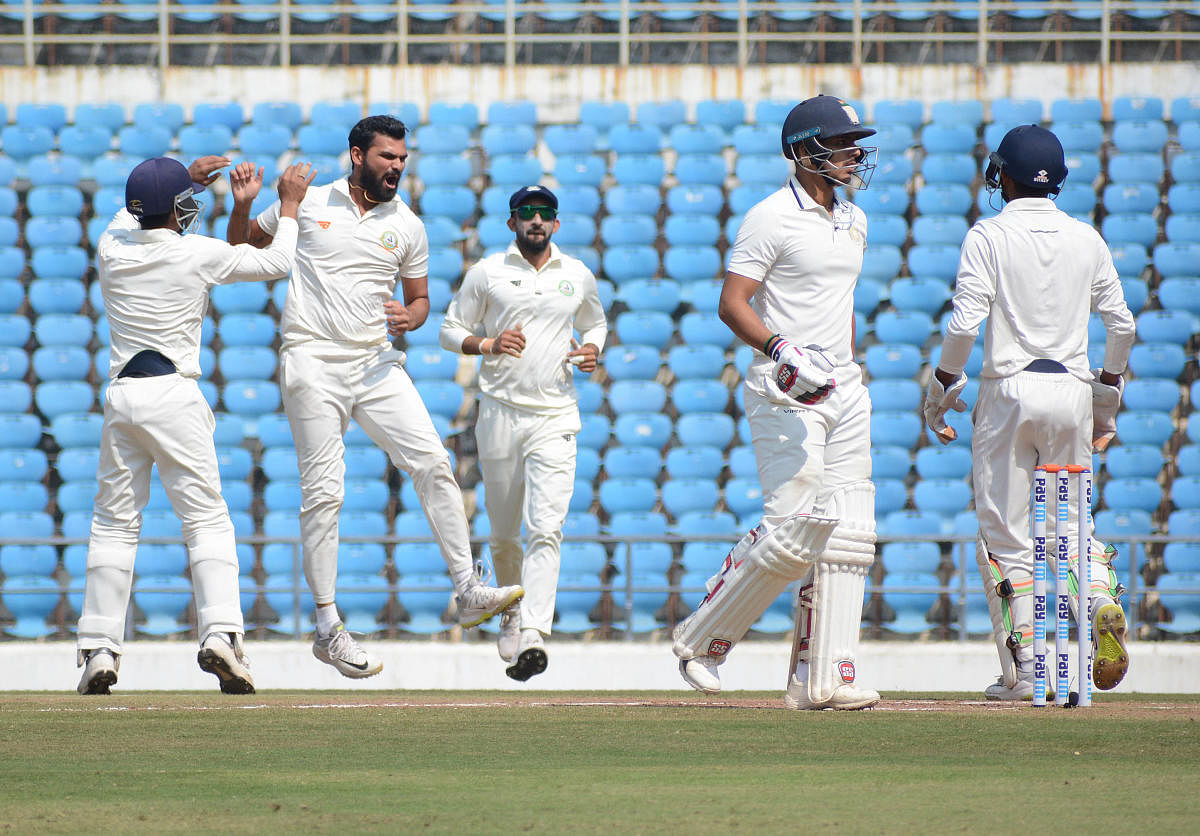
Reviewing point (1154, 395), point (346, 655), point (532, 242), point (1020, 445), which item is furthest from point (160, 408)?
point (1154, 395)

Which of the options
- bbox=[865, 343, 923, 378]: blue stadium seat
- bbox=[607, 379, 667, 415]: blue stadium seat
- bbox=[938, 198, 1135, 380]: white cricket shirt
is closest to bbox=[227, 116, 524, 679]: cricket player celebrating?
bbox=[938, 198, 1135, 380]: white cricket shirt

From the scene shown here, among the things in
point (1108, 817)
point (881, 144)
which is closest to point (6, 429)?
point (881, 144)

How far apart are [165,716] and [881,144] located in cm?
977

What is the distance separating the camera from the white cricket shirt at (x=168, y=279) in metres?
6.47

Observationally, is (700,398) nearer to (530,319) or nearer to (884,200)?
(884,200)

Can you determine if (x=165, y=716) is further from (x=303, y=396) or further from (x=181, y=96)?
(x=181, y=96)

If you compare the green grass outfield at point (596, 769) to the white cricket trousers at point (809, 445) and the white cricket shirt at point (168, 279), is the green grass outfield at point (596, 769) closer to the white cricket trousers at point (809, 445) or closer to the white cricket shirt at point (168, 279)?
the white cricket trousers at point (809, 445)

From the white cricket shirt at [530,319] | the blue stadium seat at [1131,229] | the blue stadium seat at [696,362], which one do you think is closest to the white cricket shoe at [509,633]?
the white cricket shirt at [530,319]

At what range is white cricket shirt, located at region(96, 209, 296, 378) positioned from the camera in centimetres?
647

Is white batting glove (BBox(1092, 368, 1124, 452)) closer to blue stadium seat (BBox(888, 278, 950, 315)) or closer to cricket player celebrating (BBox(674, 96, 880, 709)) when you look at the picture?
Answer: cricket player celebrating (BBox(674, 96, 880, 709))

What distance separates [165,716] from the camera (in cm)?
543

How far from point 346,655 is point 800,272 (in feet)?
8.45

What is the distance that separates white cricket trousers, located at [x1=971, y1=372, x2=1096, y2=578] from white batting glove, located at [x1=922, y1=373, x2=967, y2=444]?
4.3 inches

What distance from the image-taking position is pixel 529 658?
6746 millimetres
